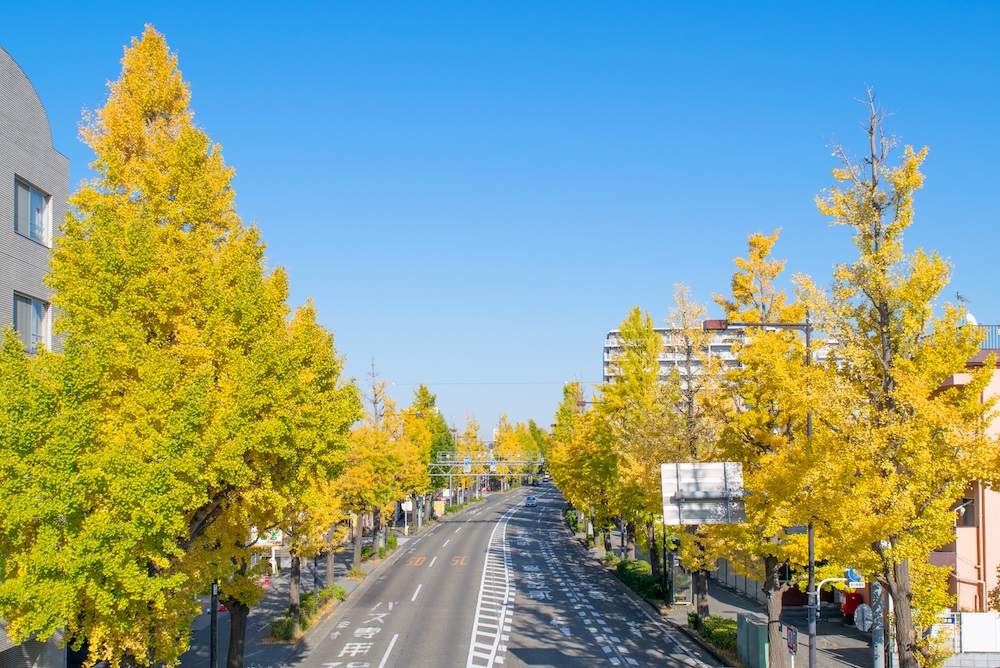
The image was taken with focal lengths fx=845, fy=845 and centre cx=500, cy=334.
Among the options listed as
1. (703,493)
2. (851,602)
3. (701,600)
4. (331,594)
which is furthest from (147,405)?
(851,602)

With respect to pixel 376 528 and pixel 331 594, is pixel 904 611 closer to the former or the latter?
pixel 331 594

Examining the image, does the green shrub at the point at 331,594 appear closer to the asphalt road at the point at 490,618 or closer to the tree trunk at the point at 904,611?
the asphalt road at the point at 490,618

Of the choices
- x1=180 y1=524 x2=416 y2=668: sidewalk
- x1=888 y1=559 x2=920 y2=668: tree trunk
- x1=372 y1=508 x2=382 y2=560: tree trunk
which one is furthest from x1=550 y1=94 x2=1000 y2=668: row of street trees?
x1=372 y1=508 x2=382 y2=560: tree trunk

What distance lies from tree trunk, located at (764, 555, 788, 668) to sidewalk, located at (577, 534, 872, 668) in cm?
25

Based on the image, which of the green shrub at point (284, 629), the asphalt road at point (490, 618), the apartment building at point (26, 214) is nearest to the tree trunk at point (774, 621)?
the asphalt road at point (490, 618)

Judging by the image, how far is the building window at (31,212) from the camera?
22656 mm

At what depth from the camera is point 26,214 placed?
23.1m

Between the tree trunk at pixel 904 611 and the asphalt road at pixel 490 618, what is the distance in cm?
1208

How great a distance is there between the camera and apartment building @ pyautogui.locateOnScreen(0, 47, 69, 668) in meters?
21.7

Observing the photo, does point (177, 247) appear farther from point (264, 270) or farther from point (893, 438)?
point (893, 438)

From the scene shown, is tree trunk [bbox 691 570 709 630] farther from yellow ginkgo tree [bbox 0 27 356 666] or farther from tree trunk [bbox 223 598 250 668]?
yellow ginkgo tree [bbox 0 27 356 666]

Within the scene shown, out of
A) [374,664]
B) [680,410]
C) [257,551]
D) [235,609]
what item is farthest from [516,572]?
[257,551]

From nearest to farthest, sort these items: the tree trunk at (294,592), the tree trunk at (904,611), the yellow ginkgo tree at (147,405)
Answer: the yellow ginkgo tree at (147,405) → the tree trunk at (904,611) → the tree trunk at (294,592)

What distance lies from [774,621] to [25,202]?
23.7 meters
